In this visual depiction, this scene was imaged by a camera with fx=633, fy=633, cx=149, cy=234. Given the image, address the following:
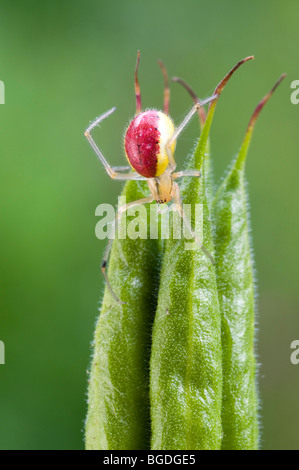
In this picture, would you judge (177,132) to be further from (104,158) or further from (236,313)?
(236,313)

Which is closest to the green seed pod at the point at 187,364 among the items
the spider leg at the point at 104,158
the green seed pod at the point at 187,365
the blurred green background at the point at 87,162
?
the green seed pod at the point at 187,365

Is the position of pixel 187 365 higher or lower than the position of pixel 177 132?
lower

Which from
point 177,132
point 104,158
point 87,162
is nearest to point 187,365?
point 177,132

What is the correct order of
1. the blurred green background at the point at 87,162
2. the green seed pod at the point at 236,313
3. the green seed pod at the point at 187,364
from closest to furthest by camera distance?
the green seed pod at the point at 187,364 < the green seed pod at the point at 236,313 < the blurred green background at the point at 87,162

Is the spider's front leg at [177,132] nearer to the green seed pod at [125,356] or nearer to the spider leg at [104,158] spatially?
the spider leg at [104,158]

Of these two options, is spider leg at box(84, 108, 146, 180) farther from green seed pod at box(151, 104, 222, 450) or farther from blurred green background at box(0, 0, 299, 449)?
blurred green background at box(0, 0, 299, 449)

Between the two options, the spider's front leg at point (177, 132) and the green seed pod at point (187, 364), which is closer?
the green seed pod at point (187, 364)

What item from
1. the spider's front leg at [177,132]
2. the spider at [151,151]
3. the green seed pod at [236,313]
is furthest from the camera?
the spider's front leg at [177,132]
